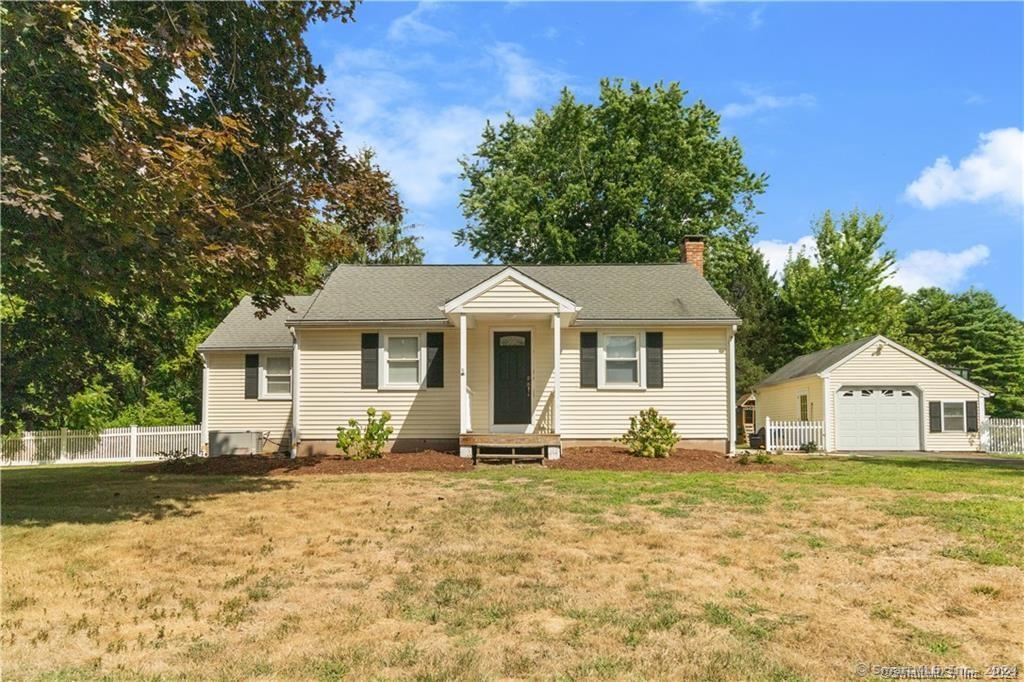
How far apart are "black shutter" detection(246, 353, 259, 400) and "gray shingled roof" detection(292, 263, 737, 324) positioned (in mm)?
2453

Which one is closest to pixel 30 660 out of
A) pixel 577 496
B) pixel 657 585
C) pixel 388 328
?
pixel 657 585

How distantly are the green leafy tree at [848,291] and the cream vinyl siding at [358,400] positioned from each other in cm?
2477

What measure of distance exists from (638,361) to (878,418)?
1159 centimetres

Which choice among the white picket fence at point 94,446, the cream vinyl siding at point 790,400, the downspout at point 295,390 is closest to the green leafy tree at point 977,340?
the cream vinyl siding at point 790,400

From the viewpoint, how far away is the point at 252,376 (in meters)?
20.3

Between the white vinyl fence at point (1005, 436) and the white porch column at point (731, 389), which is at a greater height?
the white porch column at point (731, 389)

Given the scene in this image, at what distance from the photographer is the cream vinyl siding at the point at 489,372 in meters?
17.5

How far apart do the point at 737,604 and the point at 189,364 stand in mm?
12029

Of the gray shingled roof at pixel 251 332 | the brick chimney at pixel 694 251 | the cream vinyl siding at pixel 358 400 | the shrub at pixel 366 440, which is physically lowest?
the shrub at pixel 366 440

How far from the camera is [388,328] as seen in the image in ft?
57.0

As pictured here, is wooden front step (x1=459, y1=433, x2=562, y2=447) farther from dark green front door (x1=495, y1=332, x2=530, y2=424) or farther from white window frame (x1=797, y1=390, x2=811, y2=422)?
white window frame (x1=797, y1=390, x2=811, y2=422)

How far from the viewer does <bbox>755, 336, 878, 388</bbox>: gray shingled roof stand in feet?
78.6

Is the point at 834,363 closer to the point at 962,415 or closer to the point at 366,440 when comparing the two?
the point at 962,415

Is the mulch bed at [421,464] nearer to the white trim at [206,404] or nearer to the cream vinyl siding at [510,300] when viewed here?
the cream vinyl siding at [510,300]
